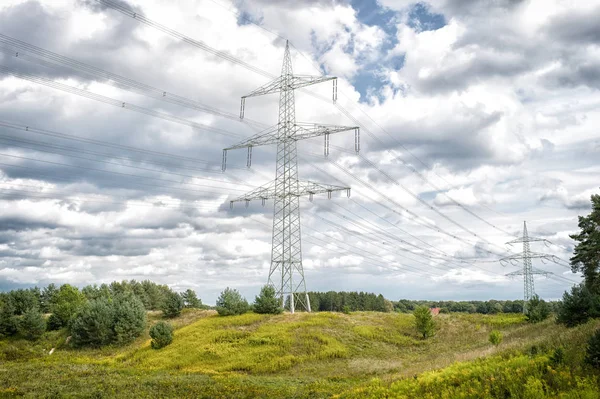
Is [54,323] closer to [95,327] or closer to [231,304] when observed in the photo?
[95,327]

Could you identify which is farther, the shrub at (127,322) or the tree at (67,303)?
the tree at (67,303)

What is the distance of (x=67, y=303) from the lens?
72625mm

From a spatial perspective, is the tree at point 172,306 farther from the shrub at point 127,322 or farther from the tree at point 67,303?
the tree at point 67,303

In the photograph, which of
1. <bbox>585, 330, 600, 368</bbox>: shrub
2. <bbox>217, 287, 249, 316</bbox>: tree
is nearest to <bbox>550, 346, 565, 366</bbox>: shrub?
<bbox>585, 330, 600, 368</bbox>: shrub

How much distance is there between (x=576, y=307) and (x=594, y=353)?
2793 centimetres

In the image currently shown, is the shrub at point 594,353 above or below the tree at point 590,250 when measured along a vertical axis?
below

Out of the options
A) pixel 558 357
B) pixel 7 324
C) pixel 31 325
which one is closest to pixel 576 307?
pixel 558 357

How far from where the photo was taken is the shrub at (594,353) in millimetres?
14648

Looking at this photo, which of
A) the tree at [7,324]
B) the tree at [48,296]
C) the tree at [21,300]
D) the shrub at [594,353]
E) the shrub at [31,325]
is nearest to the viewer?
the shrub at [594,353]

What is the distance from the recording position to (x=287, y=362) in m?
39.3

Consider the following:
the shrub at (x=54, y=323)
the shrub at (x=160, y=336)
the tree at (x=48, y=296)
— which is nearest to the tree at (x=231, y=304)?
the shrub at (x=160, y=336)

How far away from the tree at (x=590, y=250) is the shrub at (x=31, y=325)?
73.8 metres

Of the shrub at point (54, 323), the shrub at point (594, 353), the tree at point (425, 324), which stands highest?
the shrub at point (594, 353)

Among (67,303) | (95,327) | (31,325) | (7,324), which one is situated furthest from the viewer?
(67,303)
